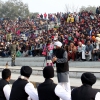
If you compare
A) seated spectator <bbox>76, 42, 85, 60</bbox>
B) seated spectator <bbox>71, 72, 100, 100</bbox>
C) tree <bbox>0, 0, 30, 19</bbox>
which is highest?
tree <bbox>0, 0, 30, 19</bbox>

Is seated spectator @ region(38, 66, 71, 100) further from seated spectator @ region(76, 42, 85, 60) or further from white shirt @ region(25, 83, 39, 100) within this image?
seated spectator @ region(76, 42, 85, 60)

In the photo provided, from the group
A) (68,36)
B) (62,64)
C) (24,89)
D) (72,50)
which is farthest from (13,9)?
(24,89)

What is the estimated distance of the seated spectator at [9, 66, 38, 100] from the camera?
18.4 ft

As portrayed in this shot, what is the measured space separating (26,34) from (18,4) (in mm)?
68129

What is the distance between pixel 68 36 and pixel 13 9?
71.3 m

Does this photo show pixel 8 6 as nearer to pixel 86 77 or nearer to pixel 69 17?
pixel 69 17

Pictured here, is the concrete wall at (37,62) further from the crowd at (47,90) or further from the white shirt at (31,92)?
the white shirt at (31,92)

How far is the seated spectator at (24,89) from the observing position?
562cm

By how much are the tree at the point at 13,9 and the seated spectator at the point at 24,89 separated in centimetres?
8359

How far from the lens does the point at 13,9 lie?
92.1 metres

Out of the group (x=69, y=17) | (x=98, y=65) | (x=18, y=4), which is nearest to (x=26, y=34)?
(x=69, y=17)

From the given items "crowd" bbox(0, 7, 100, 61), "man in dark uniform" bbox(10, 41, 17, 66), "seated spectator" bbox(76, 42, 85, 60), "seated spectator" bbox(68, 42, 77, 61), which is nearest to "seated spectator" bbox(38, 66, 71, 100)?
"crowd" bbox(0, 7, 100, 61)

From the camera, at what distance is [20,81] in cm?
584

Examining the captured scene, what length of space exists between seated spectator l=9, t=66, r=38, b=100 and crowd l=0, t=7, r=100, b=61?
41.4 feet
